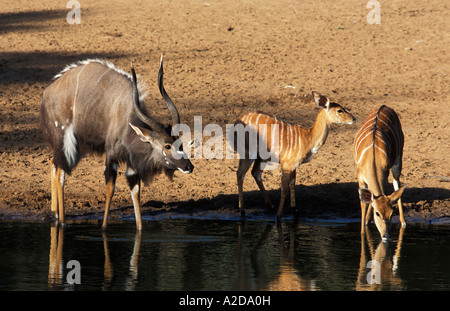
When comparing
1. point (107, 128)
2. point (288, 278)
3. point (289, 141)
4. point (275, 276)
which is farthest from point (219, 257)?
point (289, 141)

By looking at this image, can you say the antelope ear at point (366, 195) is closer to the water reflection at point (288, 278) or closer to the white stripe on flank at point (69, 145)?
the water reflection at point (288, 278)

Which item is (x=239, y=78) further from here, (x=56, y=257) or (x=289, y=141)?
(x=56, y=257)

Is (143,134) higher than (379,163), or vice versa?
→ (143,134)

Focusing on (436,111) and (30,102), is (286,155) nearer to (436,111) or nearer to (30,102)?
(436,111)

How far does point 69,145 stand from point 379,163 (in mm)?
3777

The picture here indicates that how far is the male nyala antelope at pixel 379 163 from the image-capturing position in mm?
8430

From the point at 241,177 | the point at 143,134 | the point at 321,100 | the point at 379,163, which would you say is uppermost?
the point at 321,100

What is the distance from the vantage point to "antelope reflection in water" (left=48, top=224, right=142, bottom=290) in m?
6.84

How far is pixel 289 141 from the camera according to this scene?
10.0 m

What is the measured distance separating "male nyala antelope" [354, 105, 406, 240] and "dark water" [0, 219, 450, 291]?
1.07ft

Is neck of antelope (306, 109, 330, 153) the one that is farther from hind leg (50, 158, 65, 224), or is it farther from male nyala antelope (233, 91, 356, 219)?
hind leg (50, 158, 65, 224)
